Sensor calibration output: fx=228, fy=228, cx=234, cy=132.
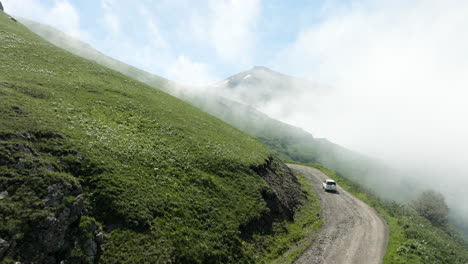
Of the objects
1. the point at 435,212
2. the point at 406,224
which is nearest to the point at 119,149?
the point at 406,224

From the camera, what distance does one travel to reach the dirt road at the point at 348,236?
23.6 m

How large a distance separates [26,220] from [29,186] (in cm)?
272

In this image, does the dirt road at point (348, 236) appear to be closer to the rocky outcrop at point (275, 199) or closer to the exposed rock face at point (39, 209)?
the rocky outcrop at point (275, 199)

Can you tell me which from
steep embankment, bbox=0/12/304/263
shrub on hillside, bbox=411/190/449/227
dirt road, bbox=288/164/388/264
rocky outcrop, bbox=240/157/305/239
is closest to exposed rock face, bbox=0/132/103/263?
steep embankment, bbox=0/12/304/263

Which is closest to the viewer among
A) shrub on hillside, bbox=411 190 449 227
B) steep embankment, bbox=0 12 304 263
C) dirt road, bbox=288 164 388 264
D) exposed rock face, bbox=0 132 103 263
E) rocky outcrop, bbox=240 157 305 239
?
exposed rock face, bbox=0 132 103 263

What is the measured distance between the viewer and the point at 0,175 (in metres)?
14.8

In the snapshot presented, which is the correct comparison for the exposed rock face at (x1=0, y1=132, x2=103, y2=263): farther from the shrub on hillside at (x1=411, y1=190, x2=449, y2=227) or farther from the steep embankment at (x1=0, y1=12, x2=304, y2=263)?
the shrub on hillside at (x1=411, y1=190, x2=449, y2=227)

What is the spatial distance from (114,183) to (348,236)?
27369mm

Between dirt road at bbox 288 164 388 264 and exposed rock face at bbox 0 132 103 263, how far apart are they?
62.7ft

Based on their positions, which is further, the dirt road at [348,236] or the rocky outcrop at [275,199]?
the rocky outcrop at [275,199]

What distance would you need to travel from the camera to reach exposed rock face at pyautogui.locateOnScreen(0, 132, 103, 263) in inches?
504

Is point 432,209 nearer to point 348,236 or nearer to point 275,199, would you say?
Answer: point 348,236

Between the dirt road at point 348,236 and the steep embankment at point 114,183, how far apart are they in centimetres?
536

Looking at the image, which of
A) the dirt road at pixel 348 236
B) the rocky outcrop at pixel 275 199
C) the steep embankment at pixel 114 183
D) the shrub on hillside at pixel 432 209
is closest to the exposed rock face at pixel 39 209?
the steep embankment at pixel 114 183
